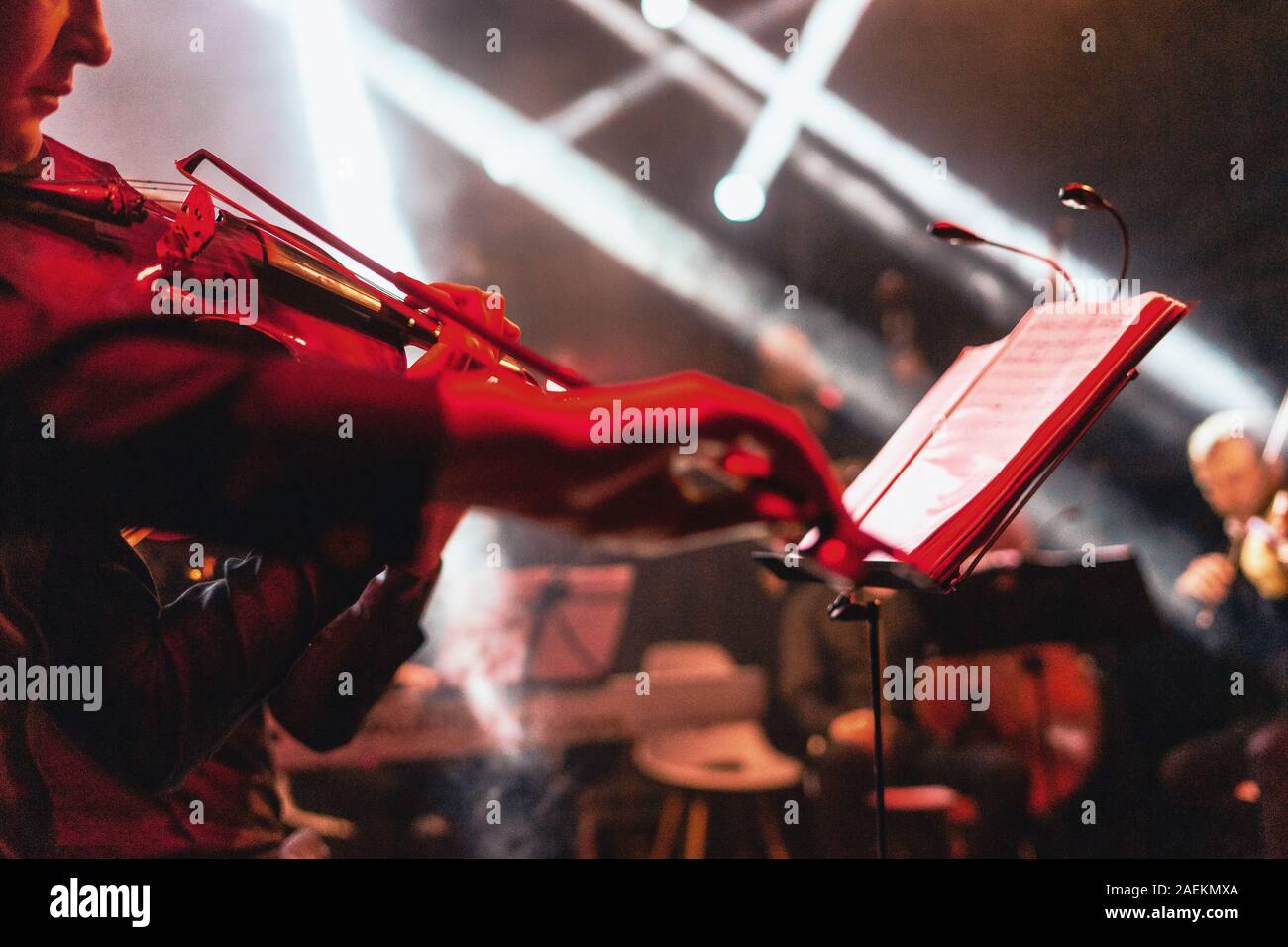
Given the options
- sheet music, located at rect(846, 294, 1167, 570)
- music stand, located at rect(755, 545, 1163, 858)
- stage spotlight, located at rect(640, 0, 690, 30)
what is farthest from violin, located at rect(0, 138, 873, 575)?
stage spotlight, located at rect(640, 0, 690, 30)

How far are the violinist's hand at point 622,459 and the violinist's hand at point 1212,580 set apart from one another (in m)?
3.31

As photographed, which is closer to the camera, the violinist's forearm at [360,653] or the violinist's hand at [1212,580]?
the violinist's forearm at [360,653]

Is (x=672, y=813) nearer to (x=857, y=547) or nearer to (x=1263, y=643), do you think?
(x=1263, y=643)

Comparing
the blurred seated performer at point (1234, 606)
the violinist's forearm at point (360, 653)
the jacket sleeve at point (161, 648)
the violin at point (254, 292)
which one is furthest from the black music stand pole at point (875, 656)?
the blurred seated performer at point (1234, 606)

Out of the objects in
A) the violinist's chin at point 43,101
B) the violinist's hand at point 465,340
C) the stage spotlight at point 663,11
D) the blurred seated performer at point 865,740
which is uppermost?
the stage spotlight at point 663,11

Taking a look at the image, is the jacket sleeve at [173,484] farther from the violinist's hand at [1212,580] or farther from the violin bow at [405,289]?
the violinist's hand at [1212,580]

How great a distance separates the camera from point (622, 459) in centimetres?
92

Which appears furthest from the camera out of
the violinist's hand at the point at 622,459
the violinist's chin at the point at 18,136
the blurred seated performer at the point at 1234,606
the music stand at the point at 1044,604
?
the blurred seated performer at the point at 1234,606

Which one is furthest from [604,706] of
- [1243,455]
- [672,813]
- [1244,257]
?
[1244,257]

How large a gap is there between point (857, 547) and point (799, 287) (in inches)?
182

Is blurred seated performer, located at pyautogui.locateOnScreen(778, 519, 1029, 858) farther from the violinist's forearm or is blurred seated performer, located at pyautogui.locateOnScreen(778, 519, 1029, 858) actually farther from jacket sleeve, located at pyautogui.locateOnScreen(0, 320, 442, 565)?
jacket sleeve, located at pyautogui.locateOnScreen(0, 320, 442, 565)

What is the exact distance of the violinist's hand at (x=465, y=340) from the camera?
1421mm

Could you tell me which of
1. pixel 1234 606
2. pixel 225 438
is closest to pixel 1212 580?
pixel 1234 606

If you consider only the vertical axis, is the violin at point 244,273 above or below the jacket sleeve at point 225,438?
above
